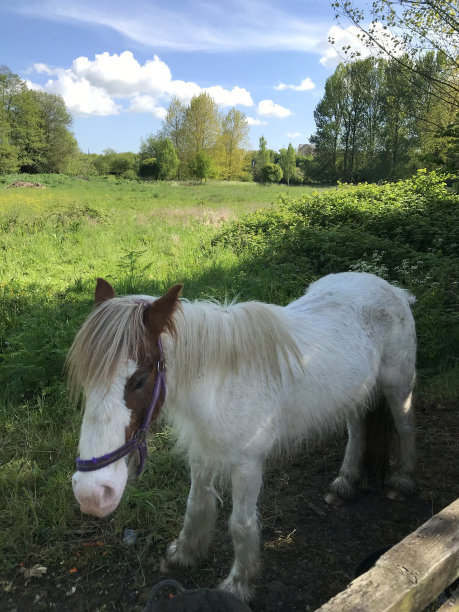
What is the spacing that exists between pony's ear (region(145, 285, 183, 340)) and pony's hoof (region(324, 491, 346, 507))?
216 cm

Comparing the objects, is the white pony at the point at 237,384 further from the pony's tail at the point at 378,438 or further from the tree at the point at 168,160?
the tree at the point at 168,160

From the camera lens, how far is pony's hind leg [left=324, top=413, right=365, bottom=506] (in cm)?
302

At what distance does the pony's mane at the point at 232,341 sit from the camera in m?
1.93

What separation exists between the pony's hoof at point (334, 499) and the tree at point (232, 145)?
54.4 m

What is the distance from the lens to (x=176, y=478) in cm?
320

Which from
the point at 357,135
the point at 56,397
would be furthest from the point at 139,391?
the point at 357,135

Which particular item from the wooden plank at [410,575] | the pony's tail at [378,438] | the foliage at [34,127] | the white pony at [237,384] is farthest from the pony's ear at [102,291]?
the foliage at [34,127]

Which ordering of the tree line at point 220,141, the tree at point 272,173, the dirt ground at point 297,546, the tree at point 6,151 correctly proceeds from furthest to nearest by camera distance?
1. the tree at point 272,173
2. the tree at point 6,151
3. the tree line at point 220,141
4. the dirt ground at point 297,546

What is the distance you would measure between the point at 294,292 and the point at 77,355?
504cm

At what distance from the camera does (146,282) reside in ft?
22.6

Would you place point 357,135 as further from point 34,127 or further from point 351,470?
point 351,470

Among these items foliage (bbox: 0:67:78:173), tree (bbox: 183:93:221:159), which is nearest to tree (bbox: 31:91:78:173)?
foliage (bbox: 0:67:78:173)

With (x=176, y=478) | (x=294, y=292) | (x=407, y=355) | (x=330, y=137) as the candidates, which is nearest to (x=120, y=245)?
(x=294, y=292)

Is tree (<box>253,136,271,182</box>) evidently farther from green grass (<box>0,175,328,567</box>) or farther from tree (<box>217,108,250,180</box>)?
green grass (<box>0,175,328,567</box>)
